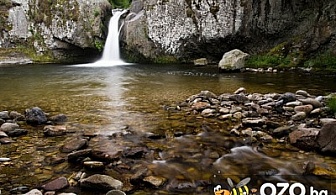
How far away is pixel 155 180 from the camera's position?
12.9 feet

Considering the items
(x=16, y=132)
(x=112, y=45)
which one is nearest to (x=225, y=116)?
(x=16, y=132)

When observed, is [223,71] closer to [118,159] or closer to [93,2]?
[118,159]

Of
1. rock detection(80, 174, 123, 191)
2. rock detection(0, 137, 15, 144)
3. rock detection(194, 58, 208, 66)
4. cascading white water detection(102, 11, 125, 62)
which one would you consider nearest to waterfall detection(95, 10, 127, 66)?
cascading white water detection(102, 11, 125, 62)

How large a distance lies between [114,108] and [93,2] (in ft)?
73.6

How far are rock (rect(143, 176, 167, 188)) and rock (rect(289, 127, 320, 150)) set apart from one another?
2.37 metres

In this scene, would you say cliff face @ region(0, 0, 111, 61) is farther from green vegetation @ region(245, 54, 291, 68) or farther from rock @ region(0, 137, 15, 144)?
rock @ region(0, 137, 15, 144)

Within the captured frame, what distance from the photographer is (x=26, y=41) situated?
2912 cm

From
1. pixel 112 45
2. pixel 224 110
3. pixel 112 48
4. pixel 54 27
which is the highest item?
pixel 54 27

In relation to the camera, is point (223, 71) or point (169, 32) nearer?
point (223, 71)

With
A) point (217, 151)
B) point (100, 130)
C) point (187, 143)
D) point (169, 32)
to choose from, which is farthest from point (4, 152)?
point (169, 32)

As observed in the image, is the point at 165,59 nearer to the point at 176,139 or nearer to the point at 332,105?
the point at 332,105

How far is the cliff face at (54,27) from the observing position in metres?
27.7

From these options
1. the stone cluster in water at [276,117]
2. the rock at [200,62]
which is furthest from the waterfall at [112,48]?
the stone cluster in water at [276,117]

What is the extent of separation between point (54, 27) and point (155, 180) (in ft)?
89.6
